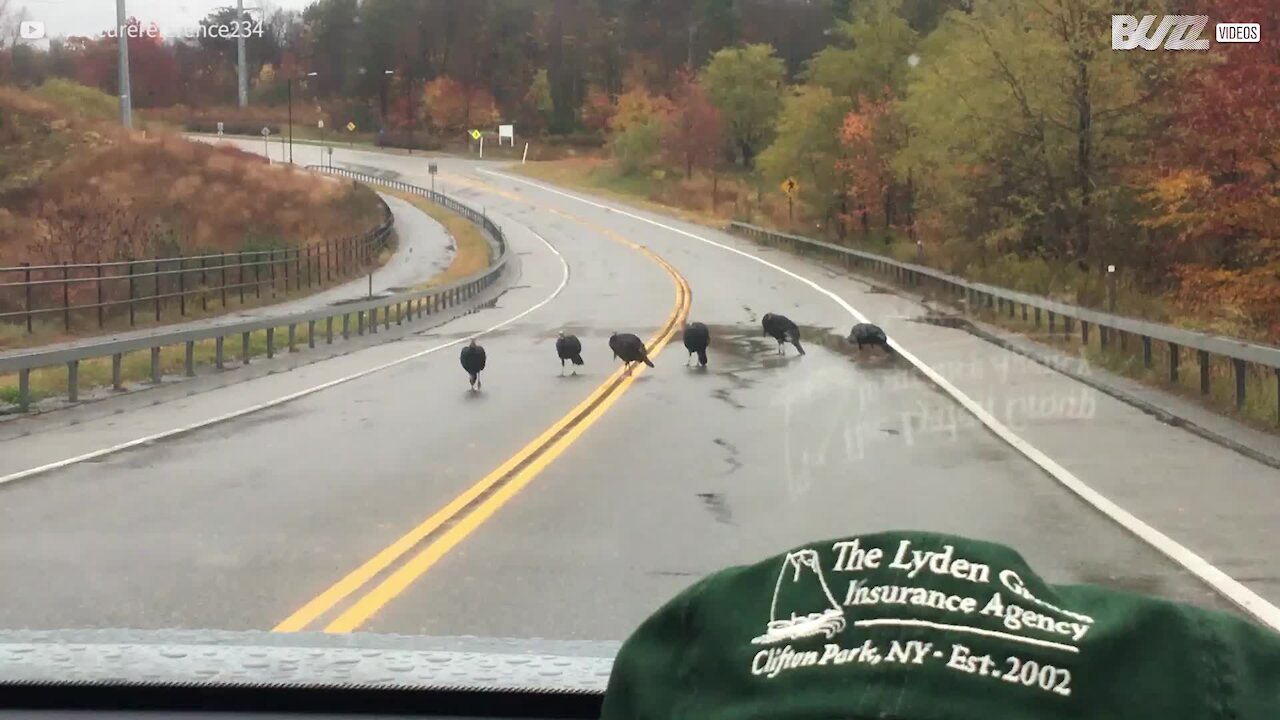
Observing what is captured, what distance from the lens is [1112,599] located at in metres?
1.90

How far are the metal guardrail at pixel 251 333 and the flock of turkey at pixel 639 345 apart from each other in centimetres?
391

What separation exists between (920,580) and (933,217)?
1814 inches

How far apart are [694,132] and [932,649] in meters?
104

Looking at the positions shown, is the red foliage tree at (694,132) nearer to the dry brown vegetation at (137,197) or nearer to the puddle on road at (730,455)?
the dry brown vegetation at (137,197)

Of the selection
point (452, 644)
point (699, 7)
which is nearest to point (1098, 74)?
point (452, 644)

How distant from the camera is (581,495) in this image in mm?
11125

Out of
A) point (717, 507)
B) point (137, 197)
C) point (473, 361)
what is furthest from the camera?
point (137, 197)

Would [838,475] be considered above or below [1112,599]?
below

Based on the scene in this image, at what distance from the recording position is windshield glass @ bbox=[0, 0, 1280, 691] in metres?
8.67

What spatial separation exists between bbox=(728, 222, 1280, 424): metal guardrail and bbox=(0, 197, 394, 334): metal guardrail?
18.5 meters

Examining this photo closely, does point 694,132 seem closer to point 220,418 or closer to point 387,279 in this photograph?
point 387,279

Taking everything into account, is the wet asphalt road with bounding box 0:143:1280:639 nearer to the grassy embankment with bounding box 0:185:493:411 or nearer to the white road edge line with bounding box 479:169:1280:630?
the white road edge line with bounding box 479:169:1280:630

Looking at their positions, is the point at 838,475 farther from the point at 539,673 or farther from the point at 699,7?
the point at 699,7

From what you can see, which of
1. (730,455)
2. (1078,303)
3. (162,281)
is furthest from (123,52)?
(730,455)
